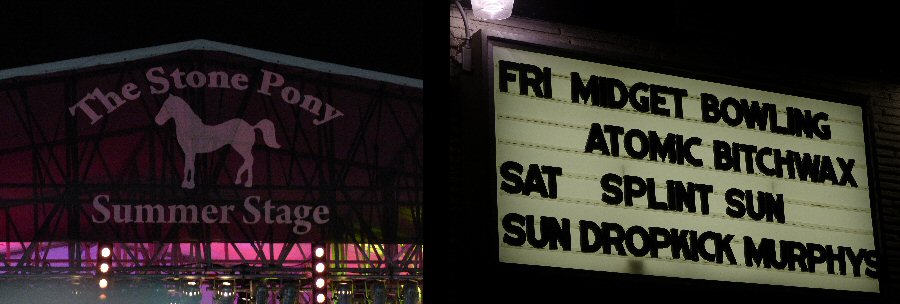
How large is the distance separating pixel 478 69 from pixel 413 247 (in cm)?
1497

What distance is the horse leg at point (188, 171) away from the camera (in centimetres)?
2034

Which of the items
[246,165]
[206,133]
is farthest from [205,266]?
[206,133]

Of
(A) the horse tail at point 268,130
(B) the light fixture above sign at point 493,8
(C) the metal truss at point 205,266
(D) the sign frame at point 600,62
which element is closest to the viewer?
(D) the sign frame at point 600,62

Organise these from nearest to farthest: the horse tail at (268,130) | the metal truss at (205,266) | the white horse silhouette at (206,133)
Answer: the metal truss at (205,266)
the white horse silhouette at (206,133)
the horse tail at (268,130)

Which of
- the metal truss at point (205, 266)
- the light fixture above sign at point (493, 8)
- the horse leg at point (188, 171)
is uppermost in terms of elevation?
the horse leg at point (188, 171)

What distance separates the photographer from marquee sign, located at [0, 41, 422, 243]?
20234mm

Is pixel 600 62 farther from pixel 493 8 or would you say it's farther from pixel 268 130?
pixel 268 130

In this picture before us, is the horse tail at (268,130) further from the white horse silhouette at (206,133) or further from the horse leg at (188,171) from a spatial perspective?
the horse leg at (188,171)

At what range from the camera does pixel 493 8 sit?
286 inches

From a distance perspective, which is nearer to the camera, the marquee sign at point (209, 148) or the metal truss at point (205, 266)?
the metal truss at point (205, 266)

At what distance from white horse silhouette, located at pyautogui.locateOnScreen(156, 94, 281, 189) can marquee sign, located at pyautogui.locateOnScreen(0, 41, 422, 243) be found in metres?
0.02

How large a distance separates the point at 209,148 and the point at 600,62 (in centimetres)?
1419

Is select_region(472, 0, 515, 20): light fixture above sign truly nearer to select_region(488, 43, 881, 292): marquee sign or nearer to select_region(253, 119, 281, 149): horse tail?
select_region(488, 43, 881, 292): marquee sign

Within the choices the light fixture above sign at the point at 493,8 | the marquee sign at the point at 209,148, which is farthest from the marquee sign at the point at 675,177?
the marquee sign at the point at 209,148
